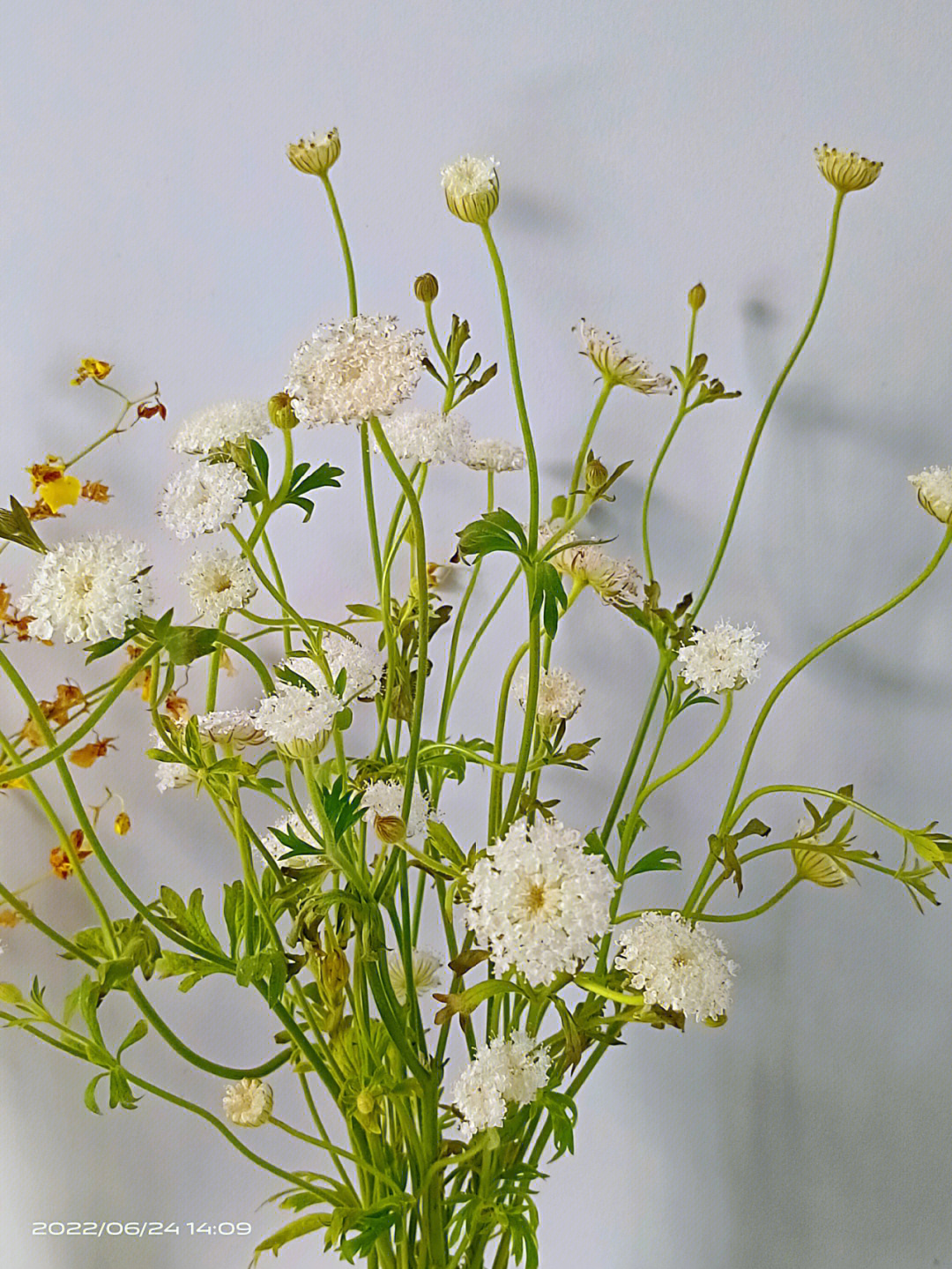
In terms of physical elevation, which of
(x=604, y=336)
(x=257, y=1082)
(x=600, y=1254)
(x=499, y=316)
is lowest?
(x=600, y=1254)

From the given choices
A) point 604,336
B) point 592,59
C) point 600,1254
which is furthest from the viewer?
point 600,1254

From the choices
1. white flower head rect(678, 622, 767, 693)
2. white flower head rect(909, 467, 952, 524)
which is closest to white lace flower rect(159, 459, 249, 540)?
white flower head rect(678, 622, 767, 693)

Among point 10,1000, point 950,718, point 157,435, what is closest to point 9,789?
point 10,1000

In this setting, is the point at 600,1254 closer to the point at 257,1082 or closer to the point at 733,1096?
the point at 733,1096

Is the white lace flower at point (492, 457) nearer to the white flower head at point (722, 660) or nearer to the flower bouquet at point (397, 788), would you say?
the flower bouquet at point (397, 788)

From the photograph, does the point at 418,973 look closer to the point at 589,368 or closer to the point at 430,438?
the point at 430,438

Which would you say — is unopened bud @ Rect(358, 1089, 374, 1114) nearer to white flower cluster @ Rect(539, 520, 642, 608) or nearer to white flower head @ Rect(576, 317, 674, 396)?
white flower cluster @ Rect(539, 520, 642, 608)
